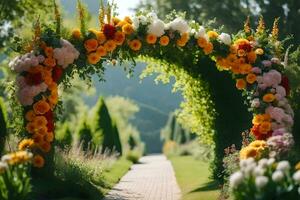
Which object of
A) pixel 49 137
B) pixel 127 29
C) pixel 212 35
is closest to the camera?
pixel 49 137

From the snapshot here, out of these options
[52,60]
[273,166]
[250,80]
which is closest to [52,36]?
[52,60]

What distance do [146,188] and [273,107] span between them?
172 inches

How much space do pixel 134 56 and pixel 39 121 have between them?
294 cm

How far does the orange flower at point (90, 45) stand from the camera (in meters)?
11.6

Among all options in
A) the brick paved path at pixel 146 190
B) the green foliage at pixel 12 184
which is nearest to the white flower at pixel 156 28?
the brick paved path at pixel 146 190

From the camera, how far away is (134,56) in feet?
41.2

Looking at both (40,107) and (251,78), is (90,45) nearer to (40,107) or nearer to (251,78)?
(40,107)

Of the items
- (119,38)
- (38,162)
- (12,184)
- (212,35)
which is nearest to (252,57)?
(212,35)

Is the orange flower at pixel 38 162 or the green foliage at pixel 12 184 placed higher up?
the orange flower at pixel 38 162

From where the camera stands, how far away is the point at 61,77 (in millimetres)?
11531

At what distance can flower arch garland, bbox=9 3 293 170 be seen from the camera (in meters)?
10.9

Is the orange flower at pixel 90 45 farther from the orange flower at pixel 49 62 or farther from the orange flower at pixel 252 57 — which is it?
the orange flower at pixel 252 57

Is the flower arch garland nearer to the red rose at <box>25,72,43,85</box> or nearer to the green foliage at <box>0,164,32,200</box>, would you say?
the red rose at <box>25,72,43,85</box>

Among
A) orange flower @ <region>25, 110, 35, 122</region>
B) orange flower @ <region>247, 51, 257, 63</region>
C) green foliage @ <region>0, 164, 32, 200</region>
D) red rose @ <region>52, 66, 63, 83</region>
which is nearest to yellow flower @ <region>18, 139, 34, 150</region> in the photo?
orange flower @ <region>25, 110, 35, 122</region>
